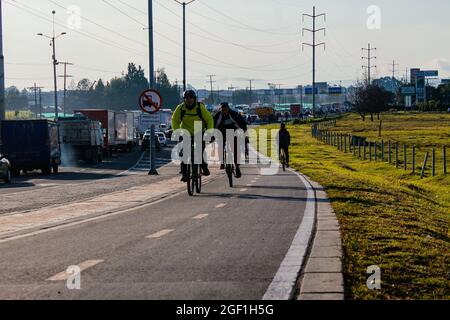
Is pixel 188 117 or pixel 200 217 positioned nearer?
pixel 200 217

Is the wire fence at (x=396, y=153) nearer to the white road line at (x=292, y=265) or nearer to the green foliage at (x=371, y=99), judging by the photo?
the white road line at (x=292, y=265)

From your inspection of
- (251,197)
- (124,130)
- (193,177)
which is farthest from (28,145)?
(124,130)

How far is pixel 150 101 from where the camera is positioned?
33.6 meters

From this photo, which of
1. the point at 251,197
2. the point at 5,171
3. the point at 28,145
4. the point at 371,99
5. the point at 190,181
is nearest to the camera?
the point at 251,197

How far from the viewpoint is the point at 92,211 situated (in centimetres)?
1756

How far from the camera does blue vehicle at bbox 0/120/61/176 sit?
43.4 metres

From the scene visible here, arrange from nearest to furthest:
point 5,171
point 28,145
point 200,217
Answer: point 200,217, point 5,171, point 28,145

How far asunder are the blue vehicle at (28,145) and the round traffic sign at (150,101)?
11235 millimetres

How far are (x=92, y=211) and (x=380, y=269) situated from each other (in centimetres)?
915

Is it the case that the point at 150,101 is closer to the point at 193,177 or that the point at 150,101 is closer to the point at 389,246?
the point at 193,177

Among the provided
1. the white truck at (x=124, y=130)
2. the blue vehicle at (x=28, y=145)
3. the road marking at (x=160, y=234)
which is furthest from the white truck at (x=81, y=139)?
the road marking at (x=160, y=234)

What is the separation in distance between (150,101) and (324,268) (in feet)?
81.2

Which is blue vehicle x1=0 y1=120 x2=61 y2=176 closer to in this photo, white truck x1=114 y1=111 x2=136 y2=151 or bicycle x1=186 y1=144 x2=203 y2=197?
bicycle x1=186 y1=144 x2=203 y2=197
